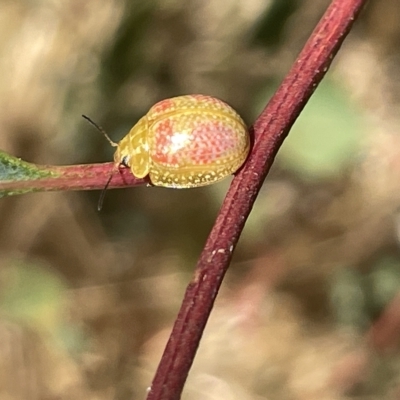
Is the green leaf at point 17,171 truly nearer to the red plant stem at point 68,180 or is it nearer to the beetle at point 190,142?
the red plant stem at point 68,180

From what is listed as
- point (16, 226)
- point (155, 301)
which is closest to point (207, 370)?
point (155, 301)

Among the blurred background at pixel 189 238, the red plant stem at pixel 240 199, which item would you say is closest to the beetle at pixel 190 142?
the red plant stem at pixel 240 199

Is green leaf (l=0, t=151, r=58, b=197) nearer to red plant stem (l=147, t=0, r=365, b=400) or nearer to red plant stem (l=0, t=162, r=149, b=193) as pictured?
red plant stem (l=0, t=162, r=149, b=193)

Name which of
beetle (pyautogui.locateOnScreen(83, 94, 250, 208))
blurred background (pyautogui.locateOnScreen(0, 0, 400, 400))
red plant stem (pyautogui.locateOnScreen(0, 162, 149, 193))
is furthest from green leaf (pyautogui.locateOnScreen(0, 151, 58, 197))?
blurred background (pyautogui.locateOnScreen(0, 0, 400, 400))

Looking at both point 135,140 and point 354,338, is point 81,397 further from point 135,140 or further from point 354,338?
point 135,140

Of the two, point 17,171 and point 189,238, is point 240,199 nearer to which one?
point 17,171

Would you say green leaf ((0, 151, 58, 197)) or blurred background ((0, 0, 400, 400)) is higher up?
green leaf ((0, 151, 58, 197))
